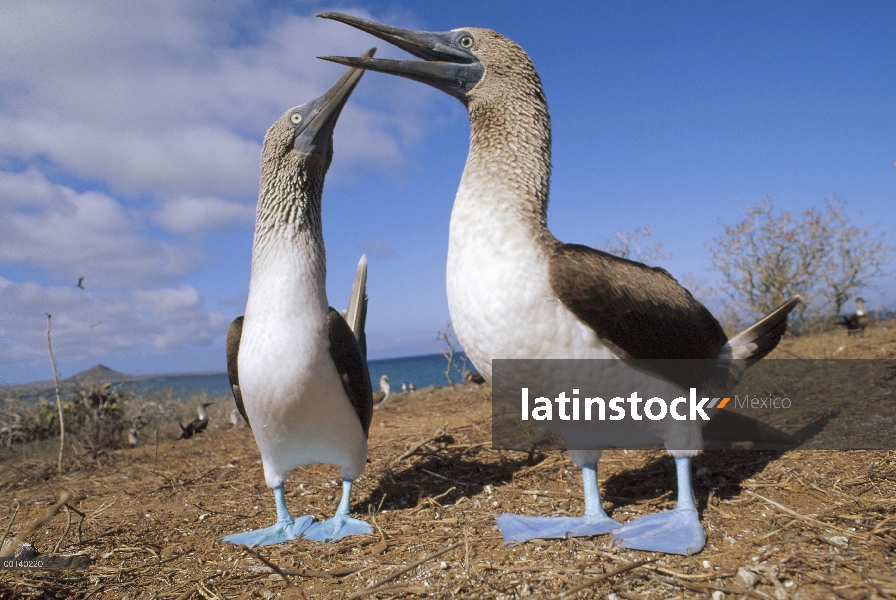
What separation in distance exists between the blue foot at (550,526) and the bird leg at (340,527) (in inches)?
31.6

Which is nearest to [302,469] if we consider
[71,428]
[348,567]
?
[348,567]

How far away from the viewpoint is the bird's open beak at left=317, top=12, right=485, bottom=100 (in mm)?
2881

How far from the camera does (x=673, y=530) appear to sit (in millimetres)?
2492

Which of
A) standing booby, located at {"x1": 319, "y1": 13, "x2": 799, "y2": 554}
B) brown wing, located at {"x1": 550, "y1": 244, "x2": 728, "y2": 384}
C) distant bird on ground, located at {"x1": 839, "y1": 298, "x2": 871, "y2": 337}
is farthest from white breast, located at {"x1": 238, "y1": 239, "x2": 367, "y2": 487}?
distant bird on ground, located at {"x1": 839, "y1": 298, "x2": 871, "y2": 337}

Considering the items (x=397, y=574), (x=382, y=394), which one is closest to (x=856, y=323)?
(x=382, y=394)

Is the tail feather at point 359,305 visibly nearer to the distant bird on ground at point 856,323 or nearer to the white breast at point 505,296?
the white breast at point 505,296

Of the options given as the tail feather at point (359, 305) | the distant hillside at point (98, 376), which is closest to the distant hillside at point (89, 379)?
the distant hillside at point (98, 376)

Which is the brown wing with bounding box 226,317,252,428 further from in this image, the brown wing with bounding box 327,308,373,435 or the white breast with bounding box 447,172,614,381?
the white breast with bounding box 447,172,614,381

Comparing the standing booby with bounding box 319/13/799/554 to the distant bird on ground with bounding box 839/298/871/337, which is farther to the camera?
the distant bird on ground with bounding box 839/298/871/337

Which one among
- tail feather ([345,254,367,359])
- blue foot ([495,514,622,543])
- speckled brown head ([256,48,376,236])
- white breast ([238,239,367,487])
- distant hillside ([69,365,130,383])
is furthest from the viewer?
distant hillside ([69,365,130,383])

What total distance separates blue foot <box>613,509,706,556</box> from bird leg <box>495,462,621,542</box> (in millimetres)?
125

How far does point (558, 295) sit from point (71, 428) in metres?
9.80

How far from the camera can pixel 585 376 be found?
2.46 m

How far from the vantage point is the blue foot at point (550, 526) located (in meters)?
2.55
